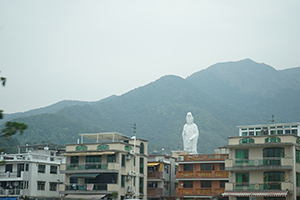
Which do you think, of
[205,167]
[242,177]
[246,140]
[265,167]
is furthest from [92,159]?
[265,167]

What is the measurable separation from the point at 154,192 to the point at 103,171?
28.3 feet

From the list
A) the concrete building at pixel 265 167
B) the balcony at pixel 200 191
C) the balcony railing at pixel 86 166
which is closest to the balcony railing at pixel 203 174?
the balcony at pixel 200 191

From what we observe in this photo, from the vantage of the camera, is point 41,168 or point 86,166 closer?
point 86,166

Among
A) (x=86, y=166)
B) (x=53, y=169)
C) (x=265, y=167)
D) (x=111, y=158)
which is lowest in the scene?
(x=53, y=169)

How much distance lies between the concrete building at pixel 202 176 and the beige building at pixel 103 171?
4.43 metres

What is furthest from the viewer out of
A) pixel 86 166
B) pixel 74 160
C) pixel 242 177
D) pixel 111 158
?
pixel 74 160

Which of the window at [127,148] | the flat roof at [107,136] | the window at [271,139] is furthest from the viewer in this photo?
the flat roof at [107,136]

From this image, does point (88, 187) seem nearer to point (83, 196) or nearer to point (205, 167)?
point (83, 196)

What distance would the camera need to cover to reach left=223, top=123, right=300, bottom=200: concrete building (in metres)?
38.7

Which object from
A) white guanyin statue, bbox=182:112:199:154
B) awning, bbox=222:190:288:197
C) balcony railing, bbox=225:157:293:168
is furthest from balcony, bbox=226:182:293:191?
white guanyin statue, bbox=182:112:199:154

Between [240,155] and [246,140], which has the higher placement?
[246,140]

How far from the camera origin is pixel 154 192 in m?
51.1

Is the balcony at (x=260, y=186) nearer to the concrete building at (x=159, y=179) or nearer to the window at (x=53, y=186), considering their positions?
the concrete building at (x=159, y=179)

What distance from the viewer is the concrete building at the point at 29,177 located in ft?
161
